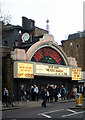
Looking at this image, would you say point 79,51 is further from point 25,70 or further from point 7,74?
point 7,74

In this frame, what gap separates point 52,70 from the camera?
28391 millimetres

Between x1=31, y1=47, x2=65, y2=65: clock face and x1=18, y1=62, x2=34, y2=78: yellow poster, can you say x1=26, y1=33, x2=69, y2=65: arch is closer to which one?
x1=31, y1=47, x2=65, y2=65: clock face

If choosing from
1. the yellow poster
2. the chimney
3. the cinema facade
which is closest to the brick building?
the chimney

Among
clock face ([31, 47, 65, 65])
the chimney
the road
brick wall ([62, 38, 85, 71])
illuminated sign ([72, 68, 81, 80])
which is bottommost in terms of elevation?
the road

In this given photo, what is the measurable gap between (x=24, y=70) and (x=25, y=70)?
149 millimetres

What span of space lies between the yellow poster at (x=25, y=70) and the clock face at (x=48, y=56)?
1.67m

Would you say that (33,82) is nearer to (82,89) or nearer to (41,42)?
(41,42)

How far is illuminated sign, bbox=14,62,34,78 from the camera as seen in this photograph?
2405cm

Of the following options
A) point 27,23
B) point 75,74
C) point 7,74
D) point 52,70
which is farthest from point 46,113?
point 27,23

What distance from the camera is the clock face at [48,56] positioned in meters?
27.2

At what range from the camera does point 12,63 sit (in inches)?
944

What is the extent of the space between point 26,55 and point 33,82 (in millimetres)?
3393

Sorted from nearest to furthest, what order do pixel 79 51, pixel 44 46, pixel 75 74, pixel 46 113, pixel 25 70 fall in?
pixel 46 113, pixel 25 70, pixel 44 46, pixel 75 74, pixel 79 51

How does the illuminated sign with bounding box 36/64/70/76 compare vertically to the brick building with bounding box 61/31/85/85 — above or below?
below
